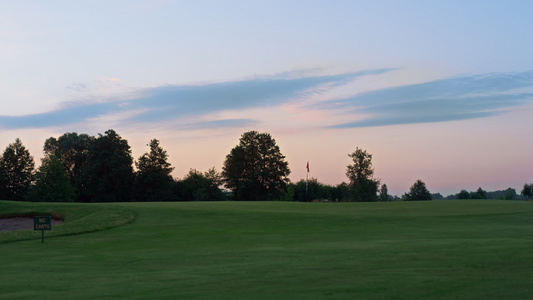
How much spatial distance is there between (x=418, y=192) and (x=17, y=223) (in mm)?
136598

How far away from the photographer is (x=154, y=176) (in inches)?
4018

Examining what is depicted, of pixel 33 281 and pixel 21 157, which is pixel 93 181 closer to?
pixel 21 157

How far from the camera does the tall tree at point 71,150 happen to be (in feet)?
397

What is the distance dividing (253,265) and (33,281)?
6.25 m

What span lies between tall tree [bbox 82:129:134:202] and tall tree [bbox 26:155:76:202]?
583 cm

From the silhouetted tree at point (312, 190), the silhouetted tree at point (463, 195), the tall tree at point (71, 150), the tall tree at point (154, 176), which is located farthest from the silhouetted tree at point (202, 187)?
the silhouetted tree at point (463, 195)

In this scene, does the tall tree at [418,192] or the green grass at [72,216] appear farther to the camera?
the tall tree at [418,192]

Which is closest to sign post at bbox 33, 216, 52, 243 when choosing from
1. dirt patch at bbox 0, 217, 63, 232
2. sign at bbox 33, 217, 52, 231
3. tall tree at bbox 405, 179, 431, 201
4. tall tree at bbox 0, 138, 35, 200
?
sign at bbox 33, 217, 52, 231

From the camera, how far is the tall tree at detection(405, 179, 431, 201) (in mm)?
Answer: 158375

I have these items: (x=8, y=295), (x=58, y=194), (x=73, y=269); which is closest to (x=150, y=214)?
(x=73, y=269)

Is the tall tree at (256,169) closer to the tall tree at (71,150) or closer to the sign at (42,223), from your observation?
the tall tree at (71,150)

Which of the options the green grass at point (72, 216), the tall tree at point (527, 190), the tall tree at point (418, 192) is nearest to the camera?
the green grass at point (72, 216)

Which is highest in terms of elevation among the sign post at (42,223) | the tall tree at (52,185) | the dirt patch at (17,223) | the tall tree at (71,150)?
the tall tree at (71,150)

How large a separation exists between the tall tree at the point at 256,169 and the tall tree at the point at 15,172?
4134 centimetres
